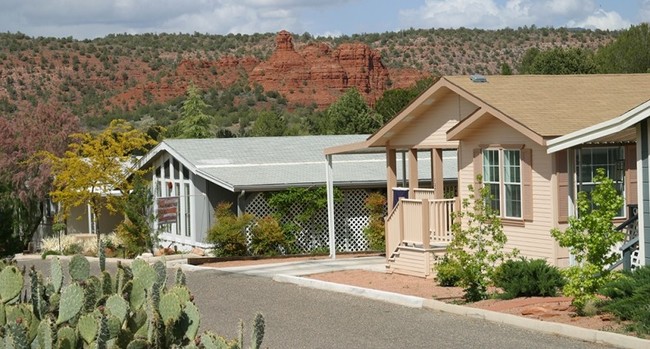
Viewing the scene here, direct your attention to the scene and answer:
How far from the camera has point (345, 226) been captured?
31328 mm

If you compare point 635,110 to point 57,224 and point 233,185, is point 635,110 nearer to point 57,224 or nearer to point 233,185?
point 233,185

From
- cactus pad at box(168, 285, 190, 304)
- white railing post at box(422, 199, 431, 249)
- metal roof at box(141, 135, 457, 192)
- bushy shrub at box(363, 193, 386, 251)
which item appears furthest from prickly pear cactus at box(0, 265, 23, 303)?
bushy shrub at box(363, 193, 386, 251)

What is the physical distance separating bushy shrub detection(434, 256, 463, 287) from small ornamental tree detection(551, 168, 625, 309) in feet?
10.0

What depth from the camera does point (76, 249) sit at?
35.5 metres

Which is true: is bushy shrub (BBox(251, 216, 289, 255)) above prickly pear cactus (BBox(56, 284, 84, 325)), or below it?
below

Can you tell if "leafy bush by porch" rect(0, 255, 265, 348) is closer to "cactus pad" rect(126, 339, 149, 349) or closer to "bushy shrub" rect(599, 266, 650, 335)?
"cactus pad" rect(126, 339, 149, 349)

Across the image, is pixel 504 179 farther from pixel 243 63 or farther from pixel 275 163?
pixel 243 63

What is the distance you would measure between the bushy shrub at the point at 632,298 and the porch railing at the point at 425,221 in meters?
6.89

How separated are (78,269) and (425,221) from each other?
41.3 feet

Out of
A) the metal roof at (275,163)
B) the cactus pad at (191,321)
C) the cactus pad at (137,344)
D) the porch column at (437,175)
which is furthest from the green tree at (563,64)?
the cactus pad at (137,344)

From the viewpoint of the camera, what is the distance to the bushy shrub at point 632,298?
13.7 meters

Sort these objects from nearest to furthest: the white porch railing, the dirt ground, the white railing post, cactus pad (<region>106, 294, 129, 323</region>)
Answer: cactus pad (<region>106, 294, 129, 323</region>)
the dirt ground
the white railing post
the white porch railing

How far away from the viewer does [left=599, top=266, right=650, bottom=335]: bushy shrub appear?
13.7 metres

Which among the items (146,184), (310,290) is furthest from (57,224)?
(310,290)
